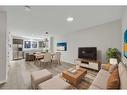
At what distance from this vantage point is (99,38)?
15.0 feet

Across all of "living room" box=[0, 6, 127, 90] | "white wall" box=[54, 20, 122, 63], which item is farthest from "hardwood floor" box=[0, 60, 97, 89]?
"white wall" box=[54, 20, 122, 63]

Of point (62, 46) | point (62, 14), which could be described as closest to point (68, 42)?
point (62, 46)

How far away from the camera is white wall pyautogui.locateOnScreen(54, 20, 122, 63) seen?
3.86 m

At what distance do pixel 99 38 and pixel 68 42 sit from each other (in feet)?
8.83

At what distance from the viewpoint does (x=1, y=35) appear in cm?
296

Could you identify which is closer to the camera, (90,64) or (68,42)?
(90,64)

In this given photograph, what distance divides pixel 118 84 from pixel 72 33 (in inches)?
206

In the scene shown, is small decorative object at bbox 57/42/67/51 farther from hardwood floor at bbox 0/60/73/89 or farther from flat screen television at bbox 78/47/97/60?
hardwood floor at bbox 0/60/73/89

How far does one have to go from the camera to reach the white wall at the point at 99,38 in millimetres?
3863

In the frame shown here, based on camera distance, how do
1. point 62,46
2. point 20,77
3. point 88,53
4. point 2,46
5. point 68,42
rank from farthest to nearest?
point 62,46
point 68,42
point 88,53
point 20,77
point 2,46

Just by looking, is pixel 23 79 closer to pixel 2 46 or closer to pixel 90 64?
pixel 2 46

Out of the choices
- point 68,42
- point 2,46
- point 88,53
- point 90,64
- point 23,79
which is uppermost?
point 68,42

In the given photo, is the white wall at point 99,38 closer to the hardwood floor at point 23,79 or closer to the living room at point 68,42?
the living room at point 68,42

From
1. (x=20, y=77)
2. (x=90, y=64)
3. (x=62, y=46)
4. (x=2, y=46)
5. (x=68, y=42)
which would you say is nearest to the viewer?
(x=2, y=46)
